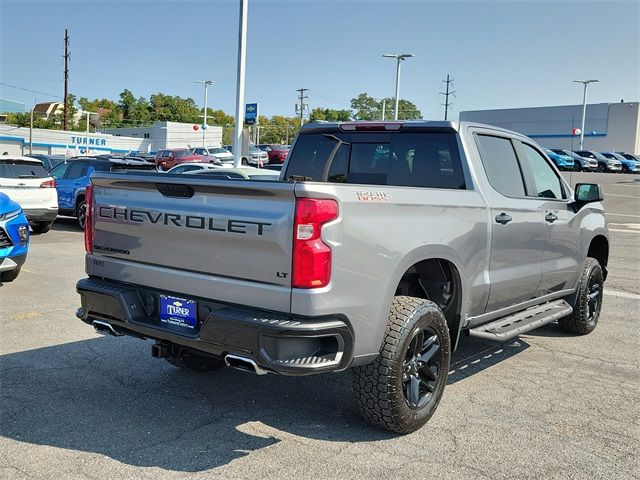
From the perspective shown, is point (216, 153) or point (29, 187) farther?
point (216, 153)

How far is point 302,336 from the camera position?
10.6ft

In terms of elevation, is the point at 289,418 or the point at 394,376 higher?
the point at 394,376

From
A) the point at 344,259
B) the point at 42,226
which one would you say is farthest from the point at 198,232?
the point at 42,226

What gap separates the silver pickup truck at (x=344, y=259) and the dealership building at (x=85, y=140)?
Answer: 52.3 m

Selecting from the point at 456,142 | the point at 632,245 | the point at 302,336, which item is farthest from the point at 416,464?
the point at 632,245

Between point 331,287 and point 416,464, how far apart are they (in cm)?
113

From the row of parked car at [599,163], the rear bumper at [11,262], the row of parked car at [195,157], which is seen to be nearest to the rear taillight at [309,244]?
the rear bumper at [11,262]

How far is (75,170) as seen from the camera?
15.5 metres

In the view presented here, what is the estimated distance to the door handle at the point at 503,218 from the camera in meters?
4.70

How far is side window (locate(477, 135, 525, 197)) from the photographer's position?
16.0 ft

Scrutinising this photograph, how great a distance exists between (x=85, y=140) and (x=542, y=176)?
7018 centimetres

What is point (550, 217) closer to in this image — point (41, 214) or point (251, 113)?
point (41, 214)

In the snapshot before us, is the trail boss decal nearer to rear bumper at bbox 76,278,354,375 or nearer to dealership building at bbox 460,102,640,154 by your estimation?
rear bumper at bbox 76,278,354,375

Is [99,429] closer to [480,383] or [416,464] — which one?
[416,464]
